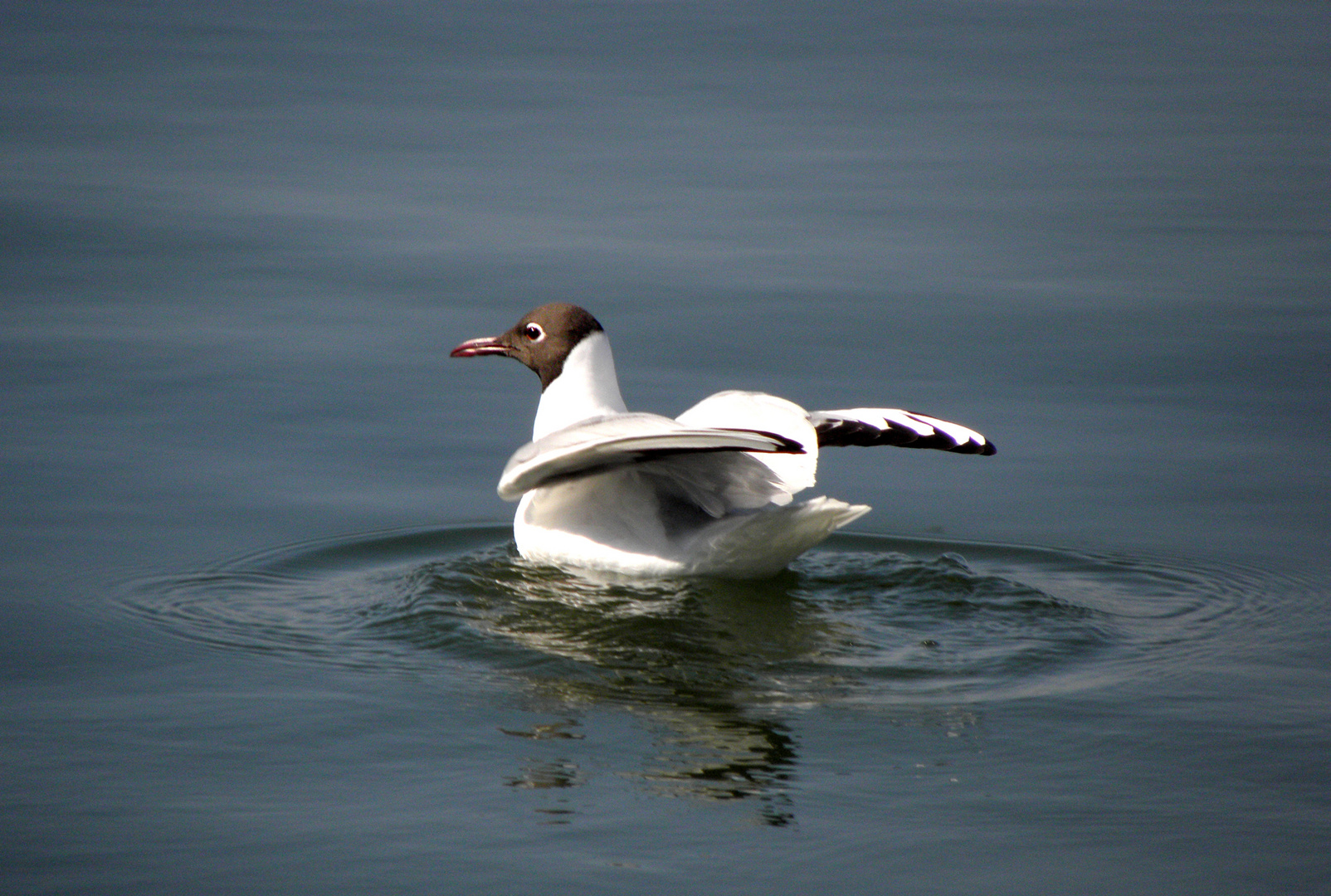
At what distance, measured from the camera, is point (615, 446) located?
6406 millimetres

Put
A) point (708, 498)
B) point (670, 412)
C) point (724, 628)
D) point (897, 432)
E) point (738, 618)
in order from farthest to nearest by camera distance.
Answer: point (670, 412)
point (708, 498)
point (897, 432)
point (738, 618)
point (724, 628)

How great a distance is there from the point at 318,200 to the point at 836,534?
6141 millimetres

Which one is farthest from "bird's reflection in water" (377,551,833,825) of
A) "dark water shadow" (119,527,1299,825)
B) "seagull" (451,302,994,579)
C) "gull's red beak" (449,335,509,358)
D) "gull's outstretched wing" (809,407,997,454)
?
"gull's red beak" (449,335,509,358)

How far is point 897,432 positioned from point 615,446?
144 cm

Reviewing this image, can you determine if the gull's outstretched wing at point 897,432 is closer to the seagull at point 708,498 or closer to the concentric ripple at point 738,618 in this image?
the seagull at point 708,498

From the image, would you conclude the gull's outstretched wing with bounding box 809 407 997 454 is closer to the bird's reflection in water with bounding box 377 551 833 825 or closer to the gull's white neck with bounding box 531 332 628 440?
the bird's reflection in water with bounding box 377 551 833 825

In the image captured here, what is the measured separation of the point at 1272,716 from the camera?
5969mm

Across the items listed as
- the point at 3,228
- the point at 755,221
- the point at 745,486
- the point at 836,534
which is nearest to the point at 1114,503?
the point at 836,534

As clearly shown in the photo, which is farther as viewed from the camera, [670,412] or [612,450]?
[670,412]

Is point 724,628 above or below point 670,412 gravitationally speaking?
below

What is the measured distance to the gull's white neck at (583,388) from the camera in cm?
835

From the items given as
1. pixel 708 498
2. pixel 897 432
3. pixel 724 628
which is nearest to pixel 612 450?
pixel 724 628

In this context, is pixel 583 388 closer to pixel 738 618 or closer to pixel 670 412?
pixel 670 412

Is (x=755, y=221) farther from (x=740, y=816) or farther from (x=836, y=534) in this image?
(x=740, y=816)
